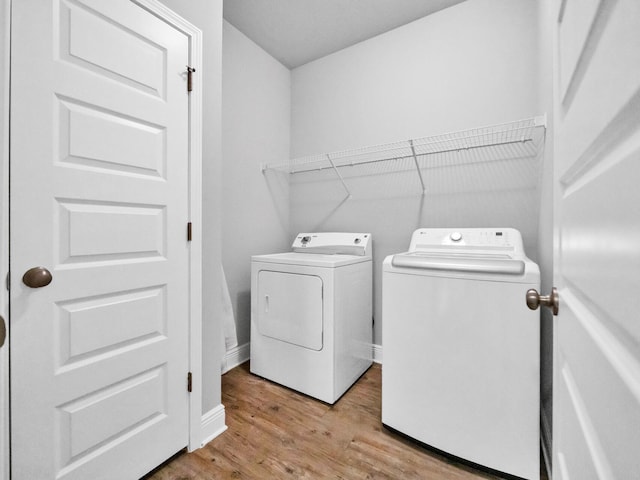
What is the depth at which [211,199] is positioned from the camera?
1.58 metres

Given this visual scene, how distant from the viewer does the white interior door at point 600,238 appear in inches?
11.8

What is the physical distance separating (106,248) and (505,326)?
64.6 inches

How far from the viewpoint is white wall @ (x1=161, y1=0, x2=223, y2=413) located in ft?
5.04

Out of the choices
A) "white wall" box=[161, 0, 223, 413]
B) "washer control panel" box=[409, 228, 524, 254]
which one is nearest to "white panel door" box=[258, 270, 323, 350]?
"white wall" box=[161, 0, 223, 413]

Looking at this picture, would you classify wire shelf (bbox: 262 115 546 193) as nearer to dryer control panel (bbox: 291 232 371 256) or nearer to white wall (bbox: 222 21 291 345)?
white wall (bbox: 222 21 291 345)

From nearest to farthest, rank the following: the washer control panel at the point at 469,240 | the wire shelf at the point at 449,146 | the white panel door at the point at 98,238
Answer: the white panel door at the point at 98,238, the washer control panel at the point at 469,240, the wire shelf at the point at 449,146

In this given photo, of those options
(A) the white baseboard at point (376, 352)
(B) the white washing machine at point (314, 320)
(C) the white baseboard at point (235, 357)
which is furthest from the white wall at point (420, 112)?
(C) the white baseboard at point (235, 357)

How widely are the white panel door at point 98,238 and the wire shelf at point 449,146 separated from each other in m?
1.37

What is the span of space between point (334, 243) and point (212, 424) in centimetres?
144

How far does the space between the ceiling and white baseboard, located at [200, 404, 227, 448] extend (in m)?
2.63

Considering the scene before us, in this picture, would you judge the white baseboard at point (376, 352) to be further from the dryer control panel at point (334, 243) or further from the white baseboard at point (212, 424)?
the white baseboard at point (212, 424)

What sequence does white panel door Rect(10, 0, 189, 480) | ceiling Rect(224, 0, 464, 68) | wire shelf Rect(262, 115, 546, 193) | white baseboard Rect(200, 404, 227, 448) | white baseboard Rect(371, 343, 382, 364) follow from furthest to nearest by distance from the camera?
white baseboard Rect(371, 343, 382, 364) → ceiling Rect(224, 0, 464, 68) → wire shelf Rect(262, 115, 546, 193) → white baseboard Rect(200, 404, 227, 448) → white panel door Rect(10, 0, 189, 480)

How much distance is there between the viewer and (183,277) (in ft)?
4.67

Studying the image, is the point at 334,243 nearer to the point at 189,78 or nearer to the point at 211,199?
the point at 211,199
